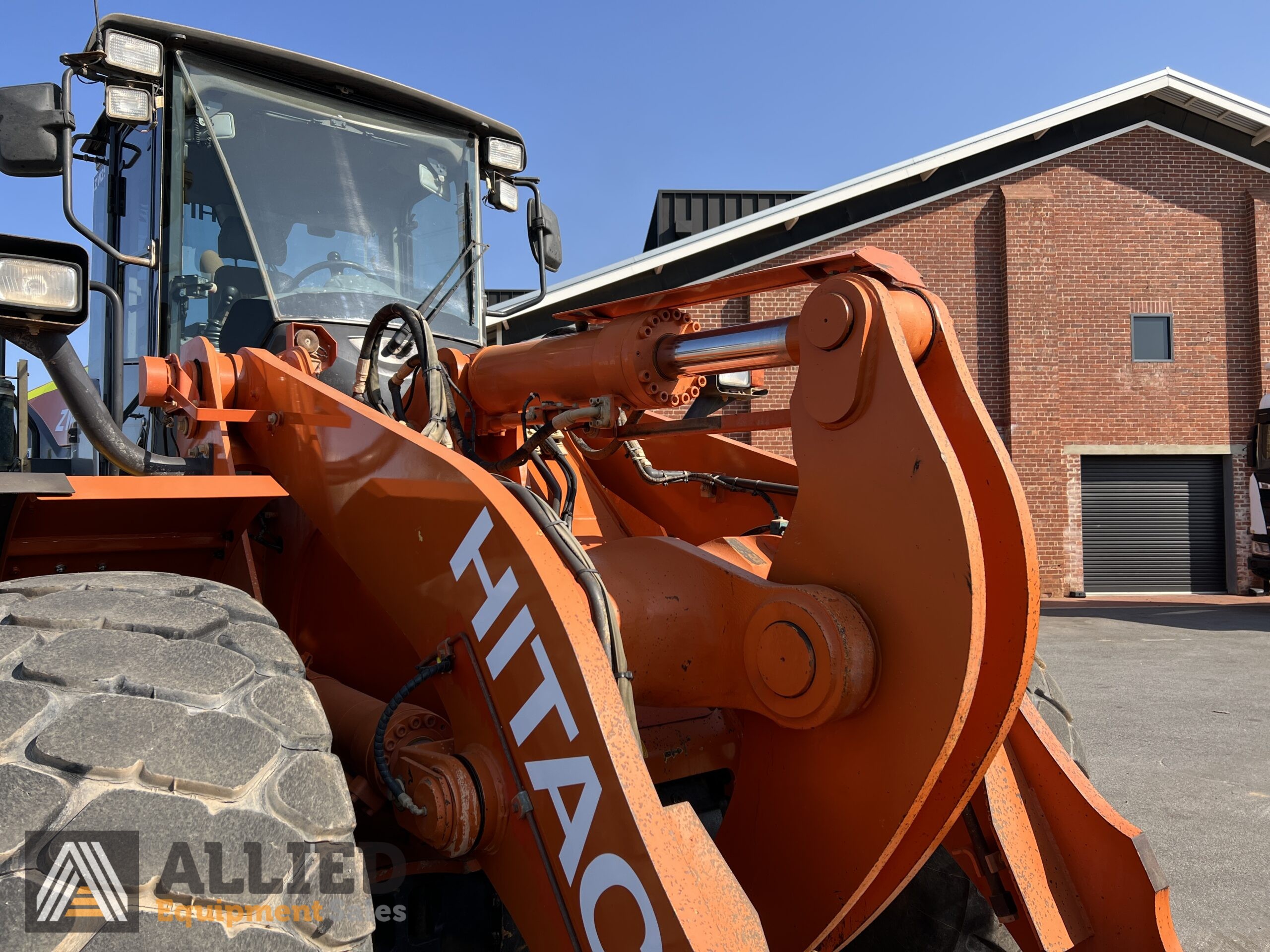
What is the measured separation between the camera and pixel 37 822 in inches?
50.2

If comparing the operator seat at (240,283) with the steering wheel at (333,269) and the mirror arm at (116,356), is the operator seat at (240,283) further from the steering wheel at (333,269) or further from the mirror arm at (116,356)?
the mirror arm at (116,356)

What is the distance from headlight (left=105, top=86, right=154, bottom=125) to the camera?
324 cm

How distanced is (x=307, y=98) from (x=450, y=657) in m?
2.81

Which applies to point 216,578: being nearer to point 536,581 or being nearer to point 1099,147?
point 536,581

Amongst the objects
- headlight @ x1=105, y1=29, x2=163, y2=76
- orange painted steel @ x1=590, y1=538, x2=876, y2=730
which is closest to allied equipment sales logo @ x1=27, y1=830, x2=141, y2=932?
orange painted steel @ x1=590, y1=538, x2=876, y2=730

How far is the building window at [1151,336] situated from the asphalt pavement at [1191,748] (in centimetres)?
569

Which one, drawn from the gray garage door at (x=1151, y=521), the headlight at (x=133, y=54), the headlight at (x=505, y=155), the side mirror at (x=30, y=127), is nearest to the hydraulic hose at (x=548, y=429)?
the side mirror at (x=30, y=127)

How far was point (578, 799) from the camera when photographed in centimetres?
162

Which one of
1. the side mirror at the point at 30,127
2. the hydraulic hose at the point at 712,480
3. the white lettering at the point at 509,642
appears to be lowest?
the white lettering at the point at 509,642

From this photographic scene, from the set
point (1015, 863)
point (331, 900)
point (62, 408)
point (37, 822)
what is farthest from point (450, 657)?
point (62, 408)

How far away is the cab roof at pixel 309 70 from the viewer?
347 centimetres

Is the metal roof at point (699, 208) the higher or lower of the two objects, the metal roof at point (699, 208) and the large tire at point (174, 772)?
the higher

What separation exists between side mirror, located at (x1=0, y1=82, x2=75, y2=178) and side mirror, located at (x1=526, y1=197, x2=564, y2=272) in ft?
6.60

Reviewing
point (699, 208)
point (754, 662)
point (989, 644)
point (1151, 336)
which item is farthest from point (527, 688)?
point (699, 208)
